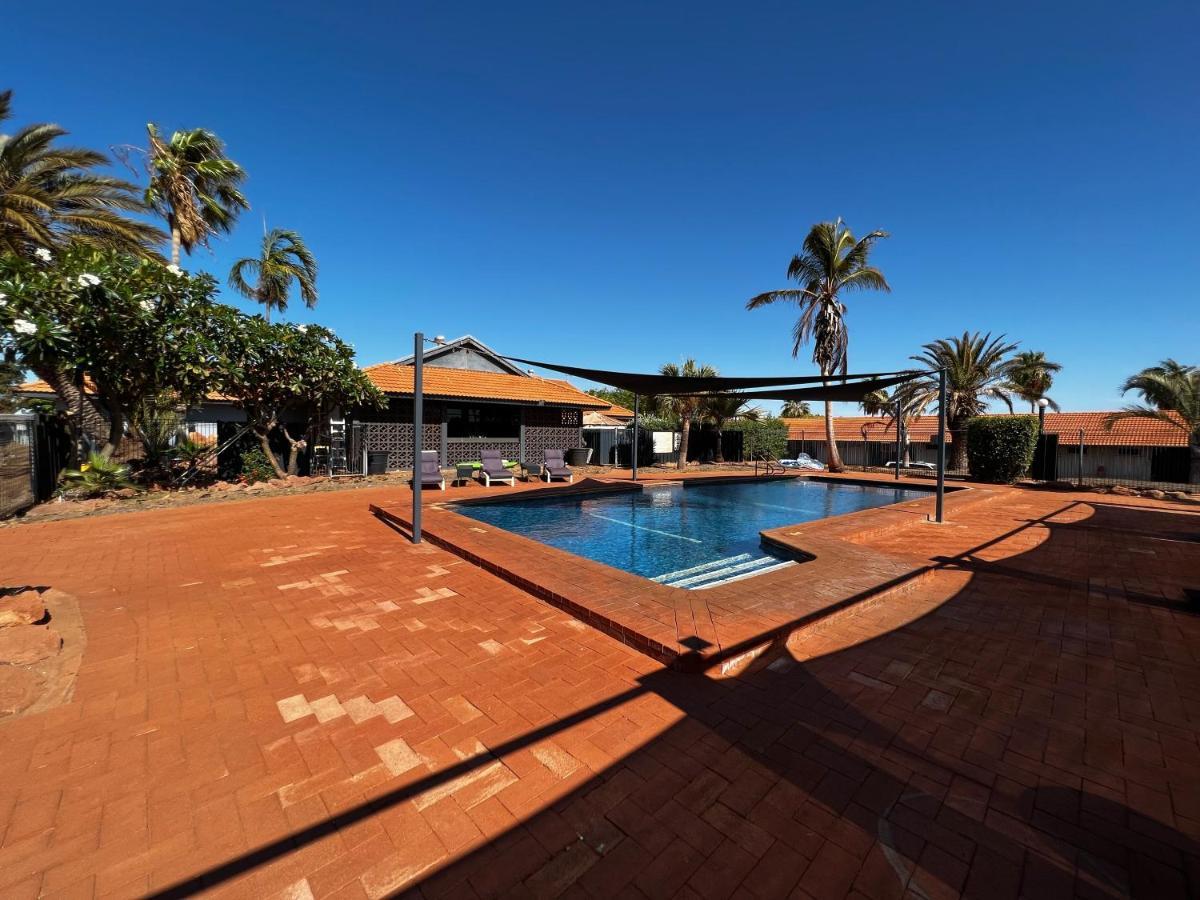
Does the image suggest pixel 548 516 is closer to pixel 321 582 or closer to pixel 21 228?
pixel 321 582

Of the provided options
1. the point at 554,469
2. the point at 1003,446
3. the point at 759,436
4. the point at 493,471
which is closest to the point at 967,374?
the point at 1003,446

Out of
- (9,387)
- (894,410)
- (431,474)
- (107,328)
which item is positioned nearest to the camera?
(107,328)

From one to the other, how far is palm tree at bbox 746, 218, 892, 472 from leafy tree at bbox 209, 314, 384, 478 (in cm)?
1787

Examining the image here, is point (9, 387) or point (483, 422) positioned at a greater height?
point (9, 387)

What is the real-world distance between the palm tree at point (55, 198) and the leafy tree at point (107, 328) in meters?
1.04

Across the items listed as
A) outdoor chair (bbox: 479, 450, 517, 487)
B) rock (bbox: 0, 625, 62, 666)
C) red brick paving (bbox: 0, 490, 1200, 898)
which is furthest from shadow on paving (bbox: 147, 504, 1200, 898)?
outdoor chair (bbox: 479, 450, 517, 487)

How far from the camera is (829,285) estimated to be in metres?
21.7

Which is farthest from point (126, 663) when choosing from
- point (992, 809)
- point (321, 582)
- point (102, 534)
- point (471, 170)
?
point (471, 170)

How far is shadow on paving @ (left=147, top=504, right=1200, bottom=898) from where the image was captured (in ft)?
6.22

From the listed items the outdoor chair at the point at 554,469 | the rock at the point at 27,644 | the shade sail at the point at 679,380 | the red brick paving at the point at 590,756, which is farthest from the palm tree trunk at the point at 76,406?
the shade sail at the point at 679,380

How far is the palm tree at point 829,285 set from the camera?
2136 centimetres

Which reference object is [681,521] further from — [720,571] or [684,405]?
[684,405]

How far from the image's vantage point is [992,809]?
2.23 m

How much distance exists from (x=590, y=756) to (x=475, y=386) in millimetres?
18652
